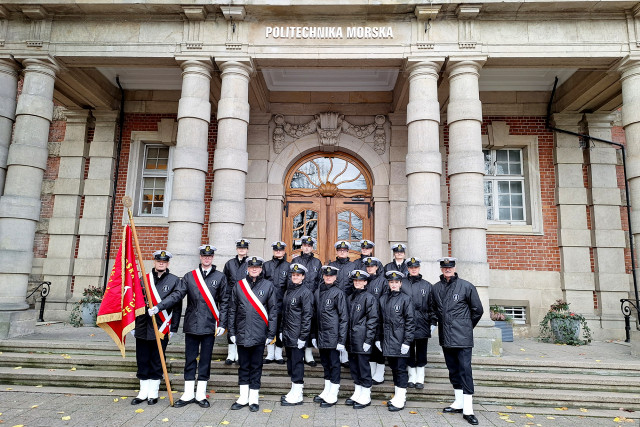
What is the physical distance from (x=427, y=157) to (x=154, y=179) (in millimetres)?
7615

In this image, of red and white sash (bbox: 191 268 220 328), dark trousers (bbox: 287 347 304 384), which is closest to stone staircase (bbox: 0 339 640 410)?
dark trousers (bbox: 287 347 304 384)

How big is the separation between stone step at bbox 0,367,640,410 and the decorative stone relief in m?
6.44

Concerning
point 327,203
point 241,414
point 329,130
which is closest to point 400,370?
point 241,414

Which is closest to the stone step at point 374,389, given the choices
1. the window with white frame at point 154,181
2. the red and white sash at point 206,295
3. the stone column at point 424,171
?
the red and white sash at point 206,295

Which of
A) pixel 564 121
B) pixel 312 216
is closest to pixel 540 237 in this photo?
pixel 564 121

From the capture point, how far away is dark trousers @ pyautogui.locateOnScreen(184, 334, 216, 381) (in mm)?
5508

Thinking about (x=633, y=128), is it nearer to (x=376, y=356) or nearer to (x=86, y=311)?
(x=376, y=356)

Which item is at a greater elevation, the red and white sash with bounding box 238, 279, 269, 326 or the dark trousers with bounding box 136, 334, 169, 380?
the red and white sash with bounding box 238, 279, 269, 326

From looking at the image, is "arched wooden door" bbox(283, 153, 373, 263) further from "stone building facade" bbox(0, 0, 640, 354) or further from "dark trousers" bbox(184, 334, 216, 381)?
"dark trousers" bbox(184, 334, 216, 381)

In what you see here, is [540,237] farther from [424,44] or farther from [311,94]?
[311,94]

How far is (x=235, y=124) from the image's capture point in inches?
318

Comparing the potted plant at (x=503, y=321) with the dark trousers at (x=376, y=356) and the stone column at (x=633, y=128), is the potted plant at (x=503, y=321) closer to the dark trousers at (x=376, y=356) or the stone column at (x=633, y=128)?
the stone column at (x=633, y=128)

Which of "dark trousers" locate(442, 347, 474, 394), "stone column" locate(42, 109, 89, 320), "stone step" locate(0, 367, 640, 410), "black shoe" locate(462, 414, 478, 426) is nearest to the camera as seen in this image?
"black shoe" locate(462, 414, 478, 426)

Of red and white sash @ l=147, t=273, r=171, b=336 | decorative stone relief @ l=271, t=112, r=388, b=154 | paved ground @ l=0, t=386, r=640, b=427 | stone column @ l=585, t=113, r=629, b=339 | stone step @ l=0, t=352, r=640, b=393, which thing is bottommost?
paved ground @ l=0, t=386, r=640, b=427
